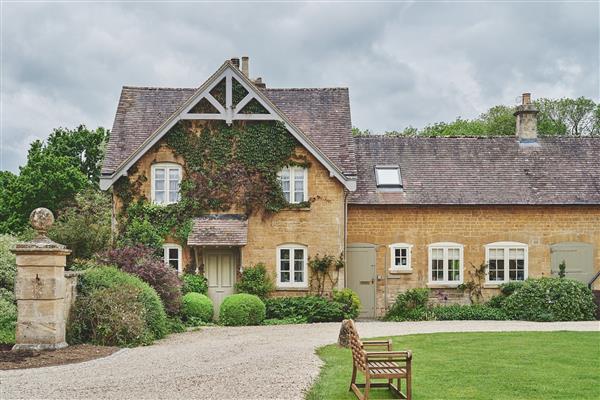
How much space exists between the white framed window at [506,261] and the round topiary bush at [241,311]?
9189 millimetres

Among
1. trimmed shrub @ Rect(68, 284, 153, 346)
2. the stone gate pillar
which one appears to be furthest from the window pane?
the stone gate pillar

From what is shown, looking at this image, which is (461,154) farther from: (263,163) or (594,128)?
(594,128)

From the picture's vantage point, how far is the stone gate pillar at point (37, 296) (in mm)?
15477

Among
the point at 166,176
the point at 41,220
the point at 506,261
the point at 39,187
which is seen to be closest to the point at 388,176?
the point at 506,261

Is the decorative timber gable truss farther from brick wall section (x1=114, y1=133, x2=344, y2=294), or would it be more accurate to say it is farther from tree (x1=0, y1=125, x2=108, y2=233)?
tree (x1=0, y1=125, x2=108, y2=233)

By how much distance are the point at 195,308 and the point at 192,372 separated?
10.0 meters

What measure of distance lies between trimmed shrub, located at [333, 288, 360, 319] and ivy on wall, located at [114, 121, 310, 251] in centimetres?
332

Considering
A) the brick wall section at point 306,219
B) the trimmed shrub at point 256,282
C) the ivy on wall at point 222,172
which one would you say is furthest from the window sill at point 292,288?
the ivy on wall at point 222,172

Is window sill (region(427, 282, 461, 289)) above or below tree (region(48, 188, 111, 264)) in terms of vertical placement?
below

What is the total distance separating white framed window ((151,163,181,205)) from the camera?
84.7ft

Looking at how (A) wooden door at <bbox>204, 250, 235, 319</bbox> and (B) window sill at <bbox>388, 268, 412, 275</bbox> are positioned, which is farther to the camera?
(B) window sill at <bbox>388, 268, 412, 275</bbox>

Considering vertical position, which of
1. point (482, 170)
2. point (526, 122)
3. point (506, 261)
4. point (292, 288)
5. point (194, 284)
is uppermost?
point (526, 122)

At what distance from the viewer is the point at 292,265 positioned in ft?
84.2

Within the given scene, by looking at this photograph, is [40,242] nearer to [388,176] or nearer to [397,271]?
[397,271]
